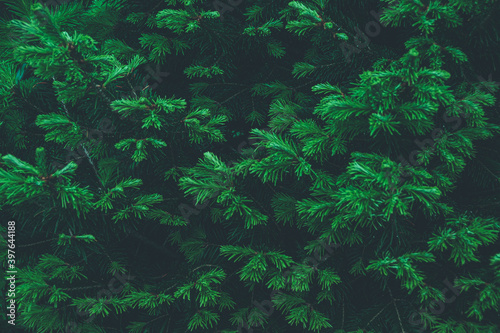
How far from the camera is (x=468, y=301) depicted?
1642mm

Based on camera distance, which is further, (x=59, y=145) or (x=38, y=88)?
(x=59, y=145)

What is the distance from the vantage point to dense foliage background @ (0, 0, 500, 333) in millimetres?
1472

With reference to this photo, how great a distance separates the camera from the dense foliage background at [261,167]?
57.9 inches

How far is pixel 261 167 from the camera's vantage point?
1604 millimetres

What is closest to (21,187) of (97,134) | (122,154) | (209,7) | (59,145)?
(97,134)

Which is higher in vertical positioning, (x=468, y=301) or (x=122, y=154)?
(x=122, y=154)

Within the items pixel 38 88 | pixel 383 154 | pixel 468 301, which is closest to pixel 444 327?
pixel 468 301

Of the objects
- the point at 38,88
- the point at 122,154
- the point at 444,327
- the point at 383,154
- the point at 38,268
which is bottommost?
the point at 444,327

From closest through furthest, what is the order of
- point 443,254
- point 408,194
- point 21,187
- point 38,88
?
1. point 21,187
2. point 408,194
3. point 443,254
4. point 38,88

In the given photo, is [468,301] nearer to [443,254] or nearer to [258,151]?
[443,254]

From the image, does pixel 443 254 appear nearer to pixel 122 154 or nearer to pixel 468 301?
pixel 468 301

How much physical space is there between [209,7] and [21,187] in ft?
4.79

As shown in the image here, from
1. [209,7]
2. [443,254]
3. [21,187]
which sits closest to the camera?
[21,187]

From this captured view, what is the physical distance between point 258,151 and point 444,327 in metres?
1.26
